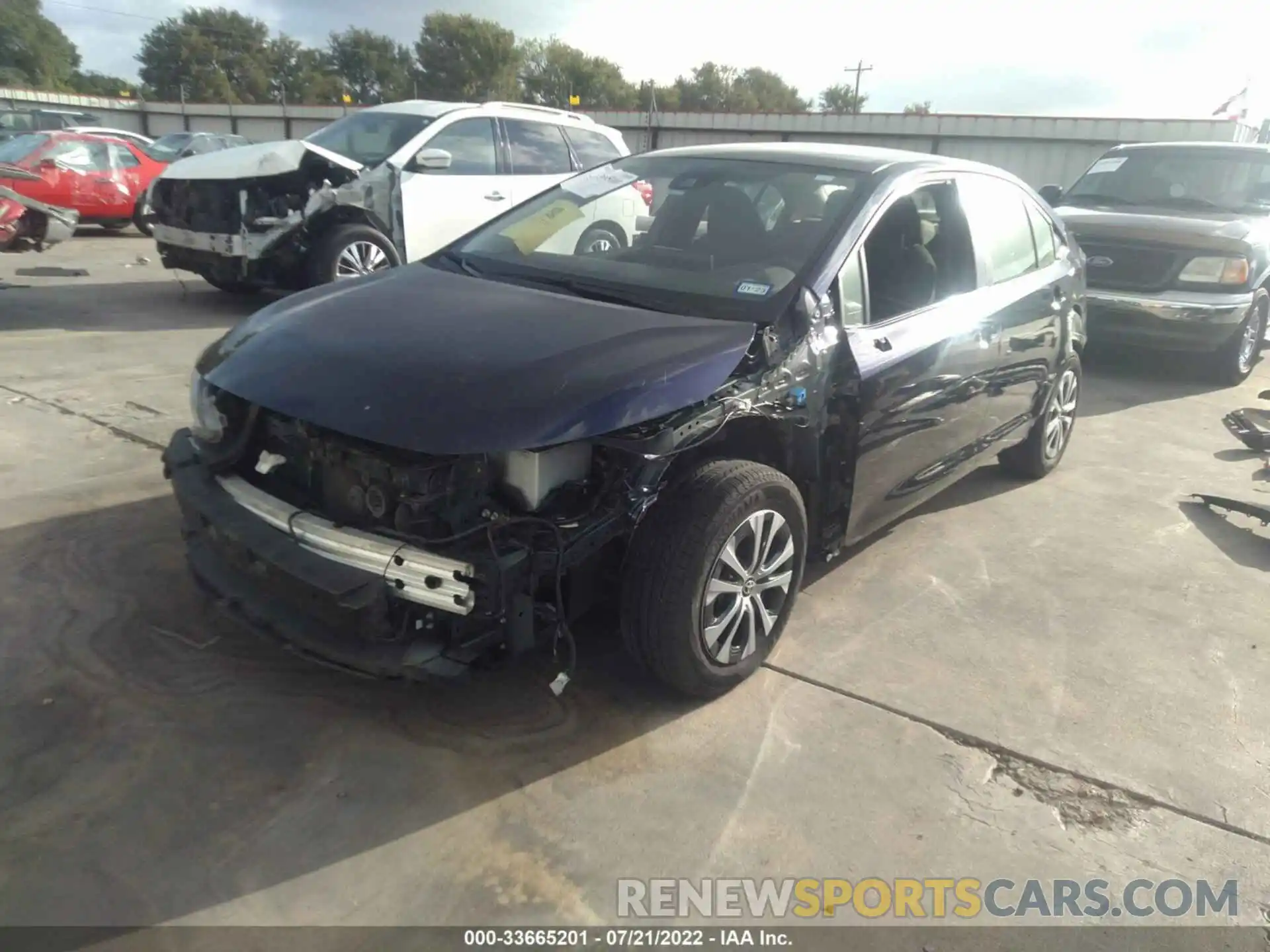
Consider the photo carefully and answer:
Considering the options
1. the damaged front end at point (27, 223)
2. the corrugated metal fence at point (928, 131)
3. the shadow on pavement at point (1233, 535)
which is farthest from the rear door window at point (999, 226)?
the corrugated metal fence at point (928, 131)

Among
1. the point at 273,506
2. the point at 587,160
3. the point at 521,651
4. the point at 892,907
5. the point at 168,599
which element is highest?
the point at 587,160

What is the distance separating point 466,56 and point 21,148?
6810cm

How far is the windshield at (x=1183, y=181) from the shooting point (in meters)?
8.36

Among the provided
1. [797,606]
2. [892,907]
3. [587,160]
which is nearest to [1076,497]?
[797,606]

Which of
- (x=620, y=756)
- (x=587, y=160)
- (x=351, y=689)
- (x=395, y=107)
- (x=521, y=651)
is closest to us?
(x=521, y=651)

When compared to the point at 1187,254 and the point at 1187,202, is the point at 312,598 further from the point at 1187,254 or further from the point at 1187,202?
the point at 1187,202

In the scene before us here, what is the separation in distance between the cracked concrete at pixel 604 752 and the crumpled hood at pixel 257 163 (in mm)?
4559

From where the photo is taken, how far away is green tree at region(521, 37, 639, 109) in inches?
3103

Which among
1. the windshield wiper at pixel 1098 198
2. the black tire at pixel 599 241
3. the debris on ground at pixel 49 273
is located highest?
the windshield wiper at pixel 1098 198

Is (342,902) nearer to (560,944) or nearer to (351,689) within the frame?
(560,944)

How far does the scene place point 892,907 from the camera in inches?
92.4

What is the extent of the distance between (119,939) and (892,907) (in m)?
1.81

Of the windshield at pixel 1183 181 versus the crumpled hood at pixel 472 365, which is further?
the windshield at pixel 1183 181

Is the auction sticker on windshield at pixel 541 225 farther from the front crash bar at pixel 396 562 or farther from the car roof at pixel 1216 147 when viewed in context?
the car roof at pixel 1216 147
